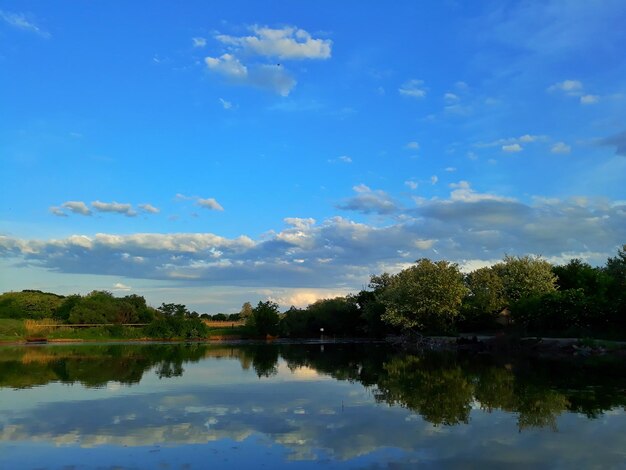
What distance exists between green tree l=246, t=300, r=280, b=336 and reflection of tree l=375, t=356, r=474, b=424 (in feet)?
216

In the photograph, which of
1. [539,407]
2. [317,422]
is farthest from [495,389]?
[317,422]

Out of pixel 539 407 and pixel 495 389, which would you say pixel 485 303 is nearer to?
pixel 495 389

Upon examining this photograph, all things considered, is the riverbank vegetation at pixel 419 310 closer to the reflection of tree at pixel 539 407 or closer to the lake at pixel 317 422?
the lake at pixel 317 422

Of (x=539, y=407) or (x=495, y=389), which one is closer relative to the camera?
(x=539, y=407)

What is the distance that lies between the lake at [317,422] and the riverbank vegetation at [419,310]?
24.1m

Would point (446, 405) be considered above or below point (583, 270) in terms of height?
below

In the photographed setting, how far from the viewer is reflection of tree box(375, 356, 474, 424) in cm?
1467

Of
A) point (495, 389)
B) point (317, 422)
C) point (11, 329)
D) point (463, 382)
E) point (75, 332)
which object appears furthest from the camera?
point (75, 332)

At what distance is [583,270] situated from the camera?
56.2 metres

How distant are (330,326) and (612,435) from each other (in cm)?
8545

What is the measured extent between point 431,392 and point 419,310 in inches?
1771

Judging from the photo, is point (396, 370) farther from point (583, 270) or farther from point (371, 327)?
point (371, 327)

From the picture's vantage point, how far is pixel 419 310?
63000 millimetres

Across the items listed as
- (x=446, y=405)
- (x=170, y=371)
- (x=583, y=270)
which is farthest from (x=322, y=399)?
(x=583, y=270)
